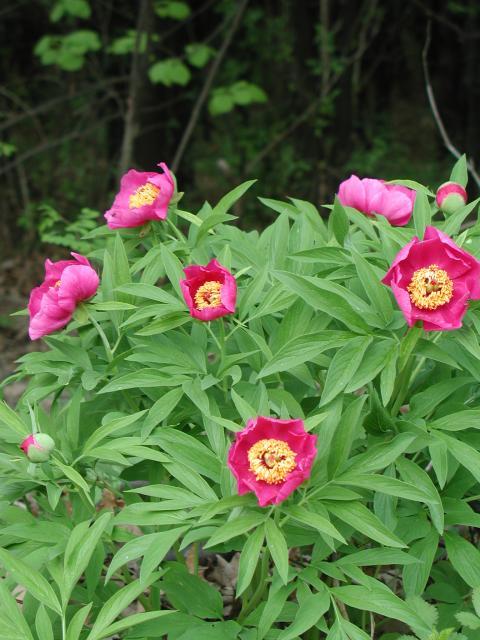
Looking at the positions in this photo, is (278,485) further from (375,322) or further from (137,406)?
(137,406)

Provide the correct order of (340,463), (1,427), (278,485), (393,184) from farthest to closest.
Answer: (393,184) < (1,427) < (340,463) < (278,485)

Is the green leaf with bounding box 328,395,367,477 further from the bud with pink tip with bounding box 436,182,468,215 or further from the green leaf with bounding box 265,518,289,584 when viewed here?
the bud with pink tip with bounding box 436,182,468,215

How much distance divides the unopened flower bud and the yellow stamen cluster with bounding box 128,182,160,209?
0.53m

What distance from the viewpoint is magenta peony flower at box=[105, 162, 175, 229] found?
1690 mm

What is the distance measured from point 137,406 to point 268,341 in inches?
10.6

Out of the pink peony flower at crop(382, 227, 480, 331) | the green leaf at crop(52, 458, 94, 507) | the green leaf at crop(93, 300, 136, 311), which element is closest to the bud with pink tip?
the pink peony flower at crop(382, 227, 480, 331)

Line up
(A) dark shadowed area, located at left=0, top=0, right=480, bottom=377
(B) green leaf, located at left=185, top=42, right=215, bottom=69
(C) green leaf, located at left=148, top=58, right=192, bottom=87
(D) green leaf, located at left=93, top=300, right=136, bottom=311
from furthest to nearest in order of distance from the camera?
1. (A) dark shadowed area, located at left=0, top=0, right=480, bottom=377
2. (B) green leaf, located at left=185, top=42, right=215, bottom=69
3. (C) green leaf, located at left=148, top=58, right=192, bottom=87
4. (D) green leaf, located at left=93, top=300, right=136, bottom=311

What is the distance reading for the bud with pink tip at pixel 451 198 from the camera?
1644 mm

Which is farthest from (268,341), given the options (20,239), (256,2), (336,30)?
(256,2)

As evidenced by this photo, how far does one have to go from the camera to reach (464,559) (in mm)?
1434

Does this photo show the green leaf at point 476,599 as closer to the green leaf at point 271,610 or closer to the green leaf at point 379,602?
the green leaf at point 379,602

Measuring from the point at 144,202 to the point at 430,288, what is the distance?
0.64m

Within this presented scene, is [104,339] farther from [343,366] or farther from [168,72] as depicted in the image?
[168,72]

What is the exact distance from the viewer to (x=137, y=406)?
1.63 m
